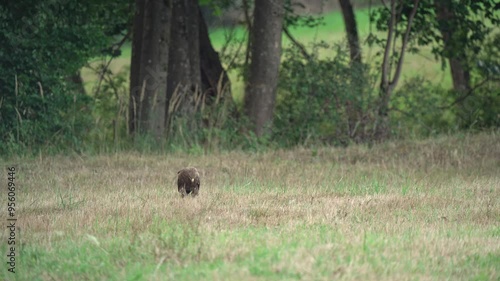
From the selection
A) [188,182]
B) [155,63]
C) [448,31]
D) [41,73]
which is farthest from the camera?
[448,31]

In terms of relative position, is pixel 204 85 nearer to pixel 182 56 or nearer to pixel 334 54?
pixel 182 56

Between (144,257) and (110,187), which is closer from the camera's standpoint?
(144,257)

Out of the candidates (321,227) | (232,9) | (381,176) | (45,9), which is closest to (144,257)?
(321,227)

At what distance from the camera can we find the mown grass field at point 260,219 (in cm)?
762

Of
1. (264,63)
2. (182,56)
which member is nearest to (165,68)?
(182,56)

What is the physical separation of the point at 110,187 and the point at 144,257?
4889mm

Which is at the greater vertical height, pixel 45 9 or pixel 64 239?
pixel 45 9

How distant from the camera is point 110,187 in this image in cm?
1270

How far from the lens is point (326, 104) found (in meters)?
20.0

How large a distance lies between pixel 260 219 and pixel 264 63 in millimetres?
10172

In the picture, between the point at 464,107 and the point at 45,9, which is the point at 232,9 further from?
the point at 45,9

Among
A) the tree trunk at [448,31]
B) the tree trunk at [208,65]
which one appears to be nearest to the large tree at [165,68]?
the tree trunk at [208,65]

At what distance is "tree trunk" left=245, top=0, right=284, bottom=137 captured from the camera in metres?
19.4

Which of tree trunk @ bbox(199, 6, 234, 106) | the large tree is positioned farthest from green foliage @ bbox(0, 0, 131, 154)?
tree trunk @ bbox(199, 6, 234, 106)
